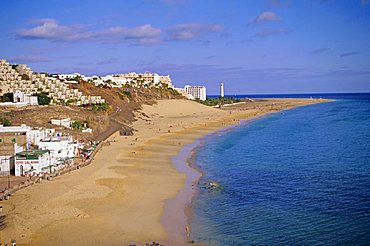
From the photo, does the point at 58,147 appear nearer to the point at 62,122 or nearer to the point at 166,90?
the point at 62,122

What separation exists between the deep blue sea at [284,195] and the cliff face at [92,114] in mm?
13174

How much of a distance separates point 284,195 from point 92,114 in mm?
35306

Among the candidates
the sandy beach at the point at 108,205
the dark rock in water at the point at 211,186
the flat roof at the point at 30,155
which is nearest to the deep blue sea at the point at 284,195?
the dark rock in water at the point at 211,186

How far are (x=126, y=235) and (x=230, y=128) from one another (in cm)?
5356

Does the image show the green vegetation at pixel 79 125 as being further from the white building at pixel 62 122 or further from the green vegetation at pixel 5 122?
the green vegetation at pixel 5 122

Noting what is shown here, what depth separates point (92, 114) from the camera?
56.1m

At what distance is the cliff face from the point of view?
4613cm

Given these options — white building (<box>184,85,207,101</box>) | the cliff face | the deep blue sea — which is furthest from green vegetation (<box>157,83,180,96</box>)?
the deep blue sea

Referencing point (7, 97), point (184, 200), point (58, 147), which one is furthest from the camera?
point (7, 97)

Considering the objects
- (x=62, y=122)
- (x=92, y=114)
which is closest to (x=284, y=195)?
(x=62, y=122)

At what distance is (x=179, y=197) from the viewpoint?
26.2m

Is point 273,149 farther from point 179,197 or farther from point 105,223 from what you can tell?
point 105,223

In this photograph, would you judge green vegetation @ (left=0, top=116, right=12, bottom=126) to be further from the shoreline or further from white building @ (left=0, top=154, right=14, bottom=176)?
the shoreline

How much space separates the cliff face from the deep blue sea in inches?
519
